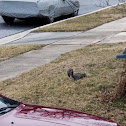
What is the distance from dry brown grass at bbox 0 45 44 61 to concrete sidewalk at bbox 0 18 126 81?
218 millimetres

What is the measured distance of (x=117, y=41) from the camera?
488 inches

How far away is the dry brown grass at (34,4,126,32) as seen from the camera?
50.2ft

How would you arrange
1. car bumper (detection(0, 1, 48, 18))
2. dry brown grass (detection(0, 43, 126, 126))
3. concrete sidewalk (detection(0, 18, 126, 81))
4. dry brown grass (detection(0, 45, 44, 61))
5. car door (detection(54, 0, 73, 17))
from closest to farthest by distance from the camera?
1. dry brown grass (detection(0, 43, 126, 126))
2. concrete sidewalk (detection(0, 18, 126, 81))
3. dry brown grass (detection(0, 45, 44, 61))
4. car bumper (detection(0, 1, 48, 18))
5. car door (detection(54, 0, 73, 17))

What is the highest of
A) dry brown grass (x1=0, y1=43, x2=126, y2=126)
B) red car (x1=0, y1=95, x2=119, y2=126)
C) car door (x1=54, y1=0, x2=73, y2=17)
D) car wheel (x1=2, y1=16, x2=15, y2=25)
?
red car (x1=0, y1=95, x2=119, y2=126)

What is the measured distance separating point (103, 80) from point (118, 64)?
115 cm

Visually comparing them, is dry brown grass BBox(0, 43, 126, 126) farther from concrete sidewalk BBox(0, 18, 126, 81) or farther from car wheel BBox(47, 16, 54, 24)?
car wheel BBox(47, 16, 54, 24)

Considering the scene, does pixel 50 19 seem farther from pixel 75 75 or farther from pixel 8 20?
pixel 75 75

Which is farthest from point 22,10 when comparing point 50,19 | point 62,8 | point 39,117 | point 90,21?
point 39,117

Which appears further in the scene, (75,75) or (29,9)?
(29,9)

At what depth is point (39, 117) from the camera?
14.2 ft

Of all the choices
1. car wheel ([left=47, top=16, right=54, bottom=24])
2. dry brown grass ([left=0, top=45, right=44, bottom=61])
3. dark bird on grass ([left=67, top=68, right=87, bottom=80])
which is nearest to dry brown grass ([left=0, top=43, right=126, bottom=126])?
dark bird on grass ([left=67, top=68, right=87, bottom=80])

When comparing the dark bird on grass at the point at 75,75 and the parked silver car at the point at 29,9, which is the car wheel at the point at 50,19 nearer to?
the parked silver car at the point at 29,9

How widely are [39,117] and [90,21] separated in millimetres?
12697

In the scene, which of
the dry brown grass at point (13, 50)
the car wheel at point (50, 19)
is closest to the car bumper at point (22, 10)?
the car wheel at point (50, 19)
